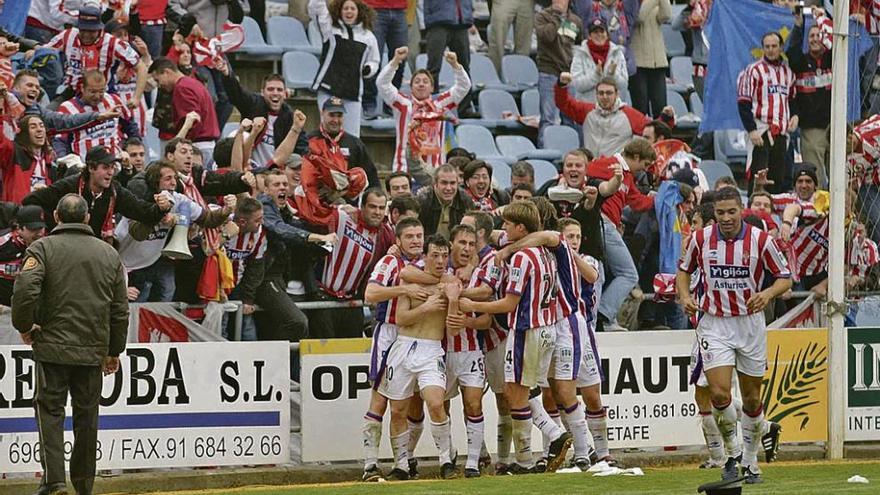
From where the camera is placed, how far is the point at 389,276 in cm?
1340

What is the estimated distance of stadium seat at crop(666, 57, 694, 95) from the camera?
22422 millimetres

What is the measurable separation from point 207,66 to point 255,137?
6.97ft

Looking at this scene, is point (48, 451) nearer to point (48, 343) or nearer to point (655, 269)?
point (48, 343)

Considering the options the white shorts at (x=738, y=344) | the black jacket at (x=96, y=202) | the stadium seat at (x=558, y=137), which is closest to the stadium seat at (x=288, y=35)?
the stadium seat at (x=558, y=137)

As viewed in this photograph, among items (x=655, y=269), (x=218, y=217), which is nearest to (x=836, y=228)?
(x=655, y=269)

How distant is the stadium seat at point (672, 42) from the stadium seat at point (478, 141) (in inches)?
174

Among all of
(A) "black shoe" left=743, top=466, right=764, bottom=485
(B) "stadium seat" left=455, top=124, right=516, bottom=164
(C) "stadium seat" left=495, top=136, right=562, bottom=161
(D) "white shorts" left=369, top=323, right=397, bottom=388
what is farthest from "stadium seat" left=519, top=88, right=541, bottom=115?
(A) "black shoe" left=743, top=466, right=764, bottom=485

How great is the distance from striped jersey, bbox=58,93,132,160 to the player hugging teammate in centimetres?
323

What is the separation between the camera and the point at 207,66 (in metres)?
17.2

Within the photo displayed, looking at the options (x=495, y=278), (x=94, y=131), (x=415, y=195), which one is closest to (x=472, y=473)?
(x=495, y=278)

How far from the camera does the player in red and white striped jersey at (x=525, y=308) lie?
1309cm

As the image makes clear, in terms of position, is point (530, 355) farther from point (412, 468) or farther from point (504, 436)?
point (412, 468)

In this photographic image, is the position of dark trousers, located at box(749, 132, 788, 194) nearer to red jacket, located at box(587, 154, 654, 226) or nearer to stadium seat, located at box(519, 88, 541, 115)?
stadium seat, located at box(519, 88, 541, 115)

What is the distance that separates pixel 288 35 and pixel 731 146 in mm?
6032
